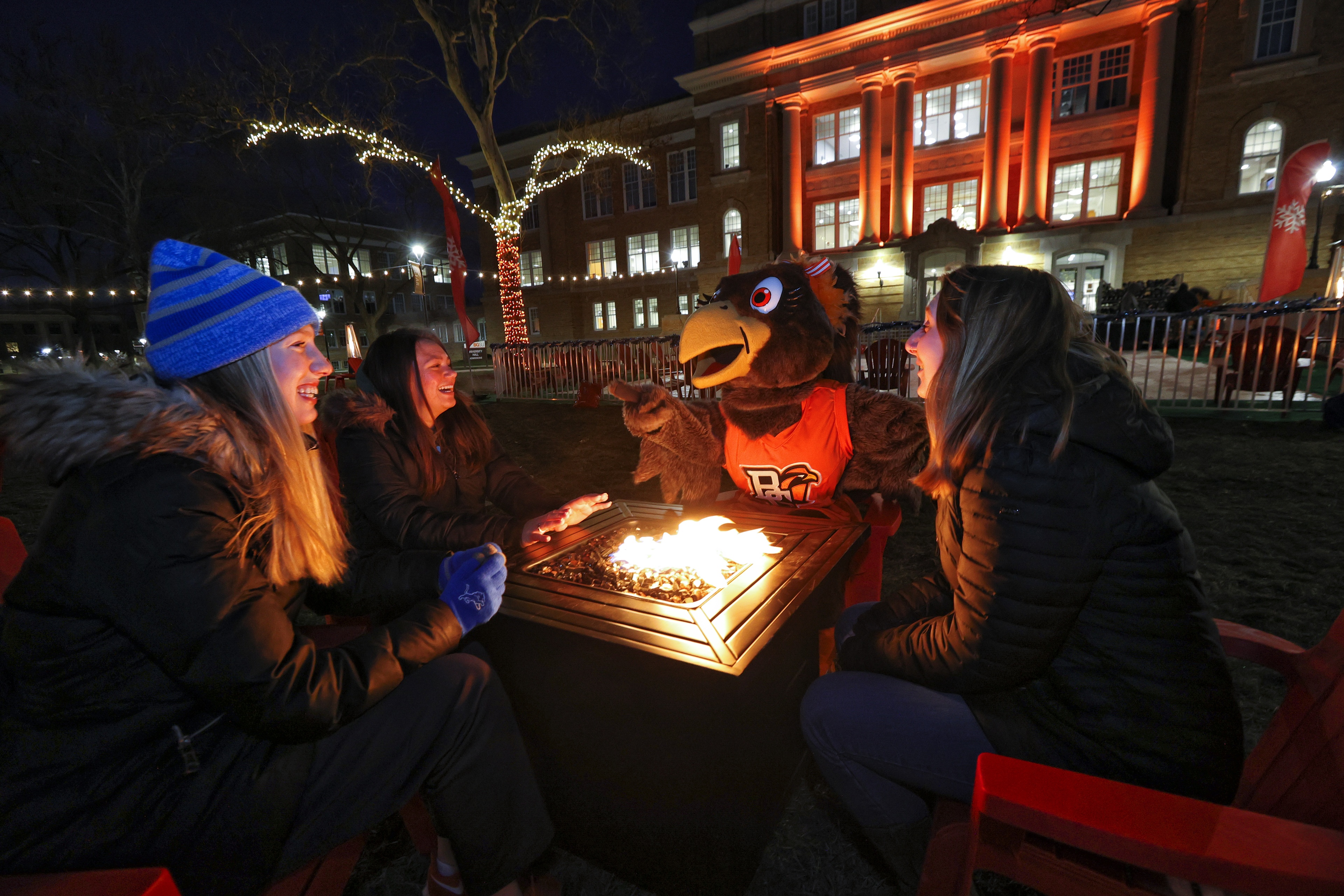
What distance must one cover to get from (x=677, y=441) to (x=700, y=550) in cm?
114

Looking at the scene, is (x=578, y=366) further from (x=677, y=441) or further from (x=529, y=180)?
(x=677, y=441)

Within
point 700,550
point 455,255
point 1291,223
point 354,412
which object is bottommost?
point 700,550

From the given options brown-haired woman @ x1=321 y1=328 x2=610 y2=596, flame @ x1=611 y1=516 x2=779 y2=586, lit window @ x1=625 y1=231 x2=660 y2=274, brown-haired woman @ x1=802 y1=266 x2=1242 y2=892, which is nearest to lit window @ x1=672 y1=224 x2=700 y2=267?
lit window @ x1=625 y1=231 x2=660 y2=274

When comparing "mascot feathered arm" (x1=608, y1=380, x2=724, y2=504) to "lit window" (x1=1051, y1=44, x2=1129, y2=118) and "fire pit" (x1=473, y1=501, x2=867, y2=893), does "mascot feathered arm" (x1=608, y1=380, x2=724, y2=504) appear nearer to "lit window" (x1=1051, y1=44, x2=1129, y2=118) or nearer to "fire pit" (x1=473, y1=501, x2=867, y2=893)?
"fire pit" (x1=473, y1=501, x2=867, y2=893)

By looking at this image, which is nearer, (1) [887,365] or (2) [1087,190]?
→ (1) [887,365]

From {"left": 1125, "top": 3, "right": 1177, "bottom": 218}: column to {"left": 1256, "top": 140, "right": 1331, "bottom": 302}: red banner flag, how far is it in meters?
6.30

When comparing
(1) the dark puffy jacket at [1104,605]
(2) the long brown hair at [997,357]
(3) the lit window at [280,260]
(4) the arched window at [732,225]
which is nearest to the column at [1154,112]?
(4) the arched window at [732,225]

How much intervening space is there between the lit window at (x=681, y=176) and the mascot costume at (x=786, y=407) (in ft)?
84.6

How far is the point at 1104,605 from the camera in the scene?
Answer: 1.44 meters

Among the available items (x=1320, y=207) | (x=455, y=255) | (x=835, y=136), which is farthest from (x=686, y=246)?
(x=1320, y=207)

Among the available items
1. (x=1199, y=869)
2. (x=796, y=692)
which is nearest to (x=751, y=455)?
(x=796, y=692)

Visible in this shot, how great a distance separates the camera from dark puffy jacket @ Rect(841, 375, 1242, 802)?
137cm

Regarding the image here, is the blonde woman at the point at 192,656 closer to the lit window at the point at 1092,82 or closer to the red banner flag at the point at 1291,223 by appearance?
the red banner flag at the point at 1291,223

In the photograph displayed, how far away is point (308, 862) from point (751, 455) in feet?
8.04
